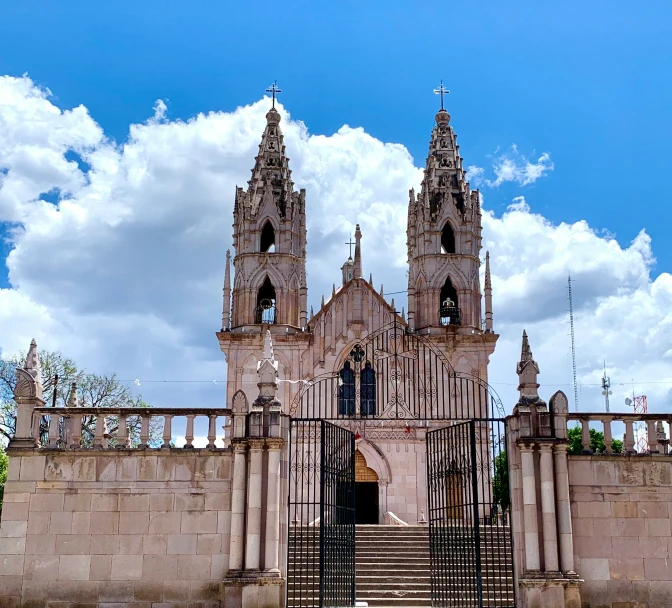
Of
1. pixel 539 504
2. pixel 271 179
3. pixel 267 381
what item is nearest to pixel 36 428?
pixel 267 381

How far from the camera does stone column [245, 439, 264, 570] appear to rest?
15023mm

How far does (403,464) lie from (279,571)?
17.6 meters

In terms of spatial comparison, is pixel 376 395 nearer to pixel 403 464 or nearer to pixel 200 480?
pixel 403 464

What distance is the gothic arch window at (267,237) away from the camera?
119 ft

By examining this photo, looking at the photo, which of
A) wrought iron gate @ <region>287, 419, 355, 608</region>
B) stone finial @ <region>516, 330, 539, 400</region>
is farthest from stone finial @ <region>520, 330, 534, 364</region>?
wrought iron gate @ <region>287, 419, 355, 608</region>

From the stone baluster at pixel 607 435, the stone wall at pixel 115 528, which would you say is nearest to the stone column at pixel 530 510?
the stone baluster at pixel 607 435

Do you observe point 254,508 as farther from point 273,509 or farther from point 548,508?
point 548,508

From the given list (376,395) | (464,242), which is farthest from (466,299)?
(376,395)

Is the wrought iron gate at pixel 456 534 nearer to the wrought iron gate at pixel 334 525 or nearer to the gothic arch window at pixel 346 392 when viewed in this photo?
the wrought iron gate at pixel 334 525

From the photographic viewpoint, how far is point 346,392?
108ft

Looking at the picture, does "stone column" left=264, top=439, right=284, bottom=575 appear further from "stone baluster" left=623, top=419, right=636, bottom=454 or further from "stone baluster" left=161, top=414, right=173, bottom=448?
"stone baluster" left=623, top=419, right=636, bottom=454

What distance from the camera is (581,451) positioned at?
622 inches

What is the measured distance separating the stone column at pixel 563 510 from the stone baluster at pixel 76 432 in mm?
8667

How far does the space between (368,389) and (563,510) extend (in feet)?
59.6
